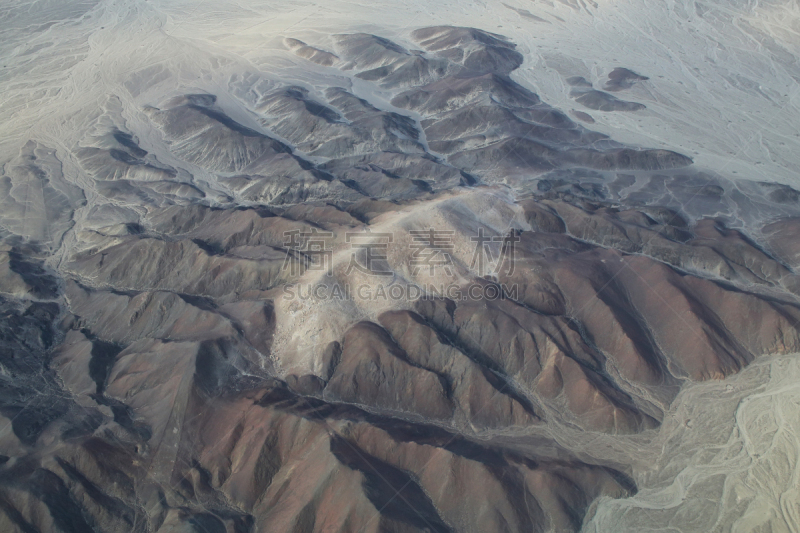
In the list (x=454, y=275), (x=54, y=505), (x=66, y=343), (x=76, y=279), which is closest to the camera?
(x=54, y=505)

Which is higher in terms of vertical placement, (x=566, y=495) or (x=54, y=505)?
(x=54, y=505)

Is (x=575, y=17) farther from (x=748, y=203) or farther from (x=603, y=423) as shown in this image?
(x=603, y=423)

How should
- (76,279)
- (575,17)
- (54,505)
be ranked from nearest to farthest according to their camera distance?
(54,505)
(76,279)
(575,17)

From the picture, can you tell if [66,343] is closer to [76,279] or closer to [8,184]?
[76,279]

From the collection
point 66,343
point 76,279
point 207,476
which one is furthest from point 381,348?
point 76,279

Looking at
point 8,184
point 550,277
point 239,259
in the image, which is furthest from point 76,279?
point 550,277

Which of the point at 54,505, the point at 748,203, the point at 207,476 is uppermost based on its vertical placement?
the point at 54,505

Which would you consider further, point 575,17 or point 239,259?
point 575,17
